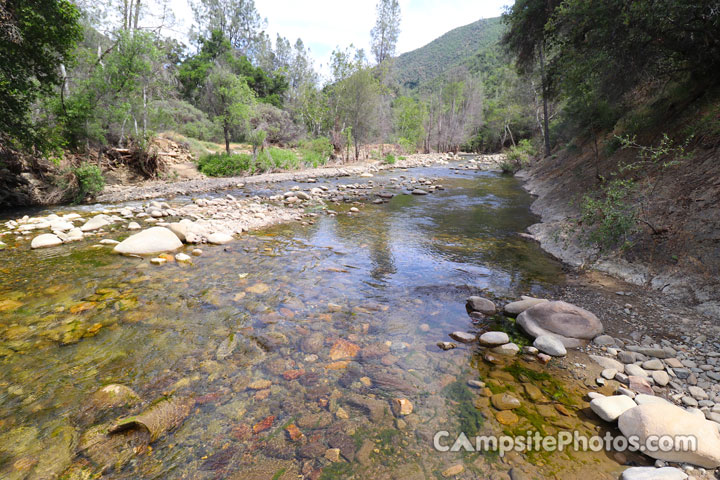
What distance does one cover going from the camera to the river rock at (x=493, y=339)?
360 centimetres

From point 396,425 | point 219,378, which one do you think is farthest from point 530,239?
point 219,378

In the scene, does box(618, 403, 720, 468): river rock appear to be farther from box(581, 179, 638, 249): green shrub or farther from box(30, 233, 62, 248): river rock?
box(30, 233, 62, 248): river rock

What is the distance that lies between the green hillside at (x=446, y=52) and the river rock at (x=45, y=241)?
10441 centimetres

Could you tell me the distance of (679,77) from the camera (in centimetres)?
778

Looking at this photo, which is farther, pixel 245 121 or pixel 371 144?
pixel 371 144

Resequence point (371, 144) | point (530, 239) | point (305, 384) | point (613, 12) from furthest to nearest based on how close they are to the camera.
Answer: point (371, 144), point (530, 239), point (613, 12), point (305, 384)

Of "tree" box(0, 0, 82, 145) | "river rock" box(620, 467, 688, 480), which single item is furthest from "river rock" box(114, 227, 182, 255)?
"river rock" box(620, 467, 688, 480)

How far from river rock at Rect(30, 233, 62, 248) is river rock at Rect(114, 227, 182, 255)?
1.58 m

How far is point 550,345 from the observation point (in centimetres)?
346

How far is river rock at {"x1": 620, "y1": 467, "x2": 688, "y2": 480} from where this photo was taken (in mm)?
1905

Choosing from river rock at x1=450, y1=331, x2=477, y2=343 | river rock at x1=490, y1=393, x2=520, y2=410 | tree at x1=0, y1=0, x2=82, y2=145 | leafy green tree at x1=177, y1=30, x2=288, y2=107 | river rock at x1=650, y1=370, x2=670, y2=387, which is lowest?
river rock at x1=490, y1=393, x2=520, y2=410

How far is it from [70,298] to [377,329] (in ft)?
14.8

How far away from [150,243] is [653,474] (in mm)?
7970

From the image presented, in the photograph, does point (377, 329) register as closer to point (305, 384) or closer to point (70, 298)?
point (305, 384)
